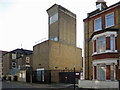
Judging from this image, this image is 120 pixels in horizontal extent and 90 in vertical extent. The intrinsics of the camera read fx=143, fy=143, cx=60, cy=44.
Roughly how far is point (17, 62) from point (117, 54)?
42254 mm

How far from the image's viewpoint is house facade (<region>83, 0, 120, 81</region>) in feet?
60.0

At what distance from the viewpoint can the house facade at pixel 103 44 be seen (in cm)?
1828

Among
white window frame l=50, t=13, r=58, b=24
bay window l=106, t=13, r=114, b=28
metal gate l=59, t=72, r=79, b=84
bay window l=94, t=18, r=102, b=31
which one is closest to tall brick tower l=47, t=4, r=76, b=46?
white window frame l=50, t=13, r=58, b=24

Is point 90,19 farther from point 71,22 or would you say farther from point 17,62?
point 17,62

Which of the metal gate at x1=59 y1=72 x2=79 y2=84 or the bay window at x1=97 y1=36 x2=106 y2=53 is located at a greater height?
the bay window at x1=97 y1=36 x2=106 y2=53

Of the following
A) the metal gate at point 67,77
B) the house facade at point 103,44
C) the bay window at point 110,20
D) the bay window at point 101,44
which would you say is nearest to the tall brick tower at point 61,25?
the metal gate at point 67,77

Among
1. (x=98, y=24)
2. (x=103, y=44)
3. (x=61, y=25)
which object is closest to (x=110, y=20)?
(x=98, y=24)

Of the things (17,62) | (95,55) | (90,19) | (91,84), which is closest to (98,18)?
(90,19)

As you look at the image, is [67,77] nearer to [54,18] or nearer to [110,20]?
[110,20]

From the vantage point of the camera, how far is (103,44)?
1942 cm

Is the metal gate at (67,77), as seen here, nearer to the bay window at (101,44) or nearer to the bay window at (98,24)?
the bay window at (101,44)

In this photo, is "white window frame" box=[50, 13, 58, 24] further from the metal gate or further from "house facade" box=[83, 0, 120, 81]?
the metal gate

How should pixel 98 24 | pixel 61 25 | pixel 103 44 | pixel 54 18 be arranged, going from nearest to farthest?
pixel 103 44 → pixel 98 24 → pixel 61 25 → pixel 54 18

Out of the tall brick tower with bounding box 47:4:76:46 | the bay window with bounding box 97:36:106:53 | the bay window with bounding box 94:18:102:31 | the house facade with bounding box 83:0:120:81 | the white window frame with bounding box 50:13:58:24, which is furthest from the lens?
the white window frame with bounding box 50:13:58:24
